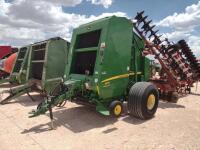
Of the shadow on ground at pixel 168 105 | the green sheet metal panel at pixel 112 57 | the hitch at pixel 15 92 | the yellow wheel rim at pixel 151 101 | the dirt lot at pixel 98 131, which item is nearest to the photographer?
the dirt lot at pixel 98 131

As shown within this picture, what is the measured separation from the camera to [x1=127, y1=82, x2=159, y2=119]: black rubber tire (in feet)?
19.8

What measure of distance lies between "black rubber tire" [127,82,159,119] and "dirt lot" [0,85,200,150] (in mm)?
173

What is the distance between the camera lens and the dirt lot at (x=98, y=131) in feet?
15.3

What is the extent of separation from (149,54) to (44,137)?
439 cm

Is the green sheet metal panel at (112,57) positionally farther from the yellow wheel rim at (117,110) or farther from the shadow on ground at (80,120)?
the shadow on ground at (80,120)

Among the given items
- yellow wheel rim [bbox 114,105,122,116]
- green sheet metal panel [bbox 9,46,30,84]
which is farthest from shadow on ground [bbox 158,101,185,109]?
green sheet metal panel [bbox 9,46,30,84]

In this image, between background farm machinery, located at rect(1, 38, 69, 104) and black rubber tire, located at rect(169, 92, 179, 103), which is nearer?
black rubber tire, located at rect(169, 92, 179, 103)

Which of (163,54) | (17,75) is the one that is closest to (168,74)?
(163,54)

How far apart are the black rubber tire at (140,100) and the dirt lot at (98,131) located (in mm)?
173

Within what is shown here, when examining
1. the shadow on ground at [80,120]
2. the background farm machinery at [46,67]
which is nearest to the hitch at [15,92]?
the background farm machinery at [46,67]

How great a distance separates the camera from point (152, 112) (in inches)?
251

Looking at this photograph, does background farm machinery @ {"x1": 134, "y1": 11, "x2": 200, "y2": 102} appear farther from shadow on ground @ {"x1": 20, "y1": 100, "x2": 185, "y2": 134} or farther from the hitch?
the hitch

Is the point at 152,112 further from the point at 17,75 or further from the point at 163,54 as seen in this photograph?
the point at 17,75

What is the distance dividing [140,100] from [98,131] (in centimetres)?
129
